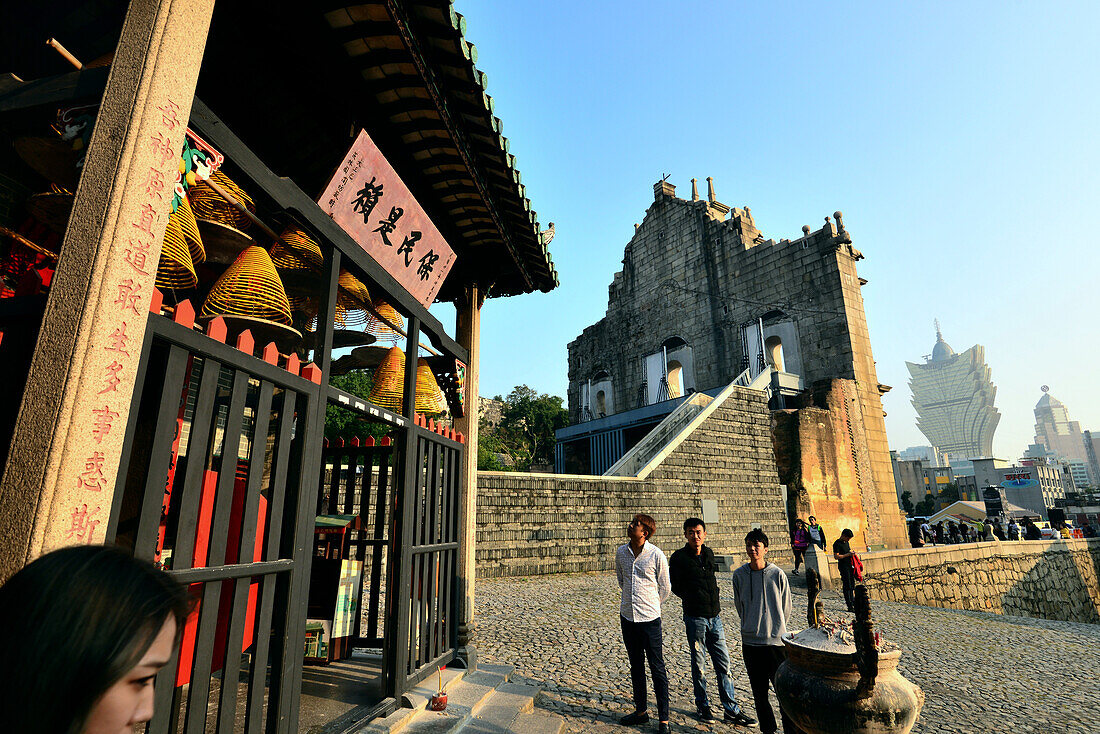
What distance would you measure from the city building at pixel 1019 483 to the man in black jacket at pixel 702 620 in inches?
2954

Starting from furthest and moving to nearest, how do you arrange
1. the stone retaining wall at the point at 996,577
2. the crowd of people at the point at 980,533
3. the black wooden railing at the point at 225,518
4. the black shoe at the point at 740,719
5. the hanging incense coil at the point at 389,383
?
the crowd of people at the point at 980,533, the stone retaining wall at the point at 996,577, the hanging incense coil at the point at 389,383, the black shoe at the point at 740,719, the black wooden railing at the point at 225,518

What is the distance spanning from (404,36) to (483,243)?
8.24 feet

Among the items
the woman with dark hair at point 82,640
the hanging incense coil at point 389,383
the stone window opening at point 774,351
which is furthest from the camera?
the stone window opening at point 774,351

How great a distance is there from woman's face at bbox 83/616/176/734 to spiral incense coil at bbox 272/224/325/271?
291 cm

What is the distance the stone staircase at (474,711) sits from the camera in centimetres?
335

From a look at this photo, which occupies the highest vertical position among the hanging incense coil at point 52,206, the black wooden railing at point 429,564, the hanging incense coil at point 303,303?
the hanging incense coil at point 303,303

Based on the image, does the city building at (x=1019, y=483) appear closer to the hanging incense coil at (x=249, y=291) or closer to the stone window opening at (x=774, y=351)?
the stone window opening at (x=774, y=351)

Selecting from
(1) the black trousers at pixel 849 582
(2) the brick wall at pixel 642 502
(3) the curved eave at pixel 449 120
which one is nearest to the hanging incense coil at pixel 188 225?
(3) the curved eave at pixel 449 120

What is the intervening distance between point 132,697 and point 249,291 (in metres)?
2.50

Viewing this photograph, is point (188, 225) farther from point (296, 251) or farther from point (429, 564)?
point (429, 564)

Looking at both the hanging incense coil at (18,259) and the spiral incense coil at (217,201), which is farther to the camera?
the spiral incense coil at (217,201)

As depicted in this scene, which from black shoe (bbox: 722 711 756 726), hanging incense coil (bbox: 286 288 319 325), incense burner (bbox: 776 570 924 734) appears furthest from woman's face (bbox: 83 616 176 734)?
black shoe (bbox: 722 711 756 726)

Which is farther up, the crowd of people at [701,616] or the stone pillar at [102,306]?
the stone pillar at [102,306]

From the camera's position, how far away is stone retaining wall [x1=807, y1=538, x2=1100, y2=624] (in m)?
13.1
